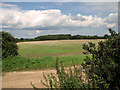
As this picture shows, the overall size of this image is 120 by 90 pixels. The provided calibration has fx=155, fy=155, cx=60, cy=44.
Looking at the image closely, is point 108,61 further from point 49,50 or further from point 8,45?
point 49,50

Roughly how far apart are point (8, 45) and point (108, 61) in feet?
27.9

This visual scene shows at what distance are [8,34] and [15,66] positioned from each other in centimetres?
306

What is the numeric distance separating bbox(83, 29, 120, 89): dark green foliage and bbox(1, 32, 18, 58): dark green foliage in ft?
26.3

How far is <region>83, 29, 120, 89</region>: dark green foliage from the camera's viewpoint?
3.13 meters

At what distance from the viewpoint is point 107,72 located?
122 inches

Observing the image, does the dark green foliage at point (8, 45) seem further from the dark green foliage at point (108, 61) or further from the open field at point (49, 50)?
the dark green foliage at point (108, 61)

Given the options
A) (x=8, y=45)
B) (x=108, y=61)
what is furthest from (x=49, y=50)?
(x=108, y=61)

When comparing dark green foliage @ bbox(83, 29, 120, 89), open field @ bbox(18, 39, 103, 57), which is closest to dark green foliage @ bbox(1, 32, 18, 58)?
open field @ bbox(18, 39, 103, 57)

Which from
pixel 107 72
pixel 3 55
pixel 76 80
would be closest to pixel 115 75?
pixel 107 72

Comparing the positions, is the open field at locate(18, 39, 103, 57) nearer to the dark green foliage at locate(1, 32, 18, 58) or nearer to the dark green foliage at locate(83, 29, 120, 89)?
the dark green foliage at locate(1, 32, 18, 58)

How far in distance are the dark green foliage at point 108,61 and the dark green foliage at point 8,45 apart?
8.02 m

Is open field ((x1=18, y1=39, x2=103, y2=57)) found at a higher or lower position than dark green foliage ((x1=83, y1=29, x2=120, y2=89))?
lower

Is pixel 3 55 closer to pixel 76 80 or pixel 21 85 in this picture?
pixel 21 85

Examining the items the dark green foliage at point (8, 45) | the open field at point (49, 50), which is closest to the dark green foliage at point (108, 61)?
the dark green foliage at point (8, 45)
